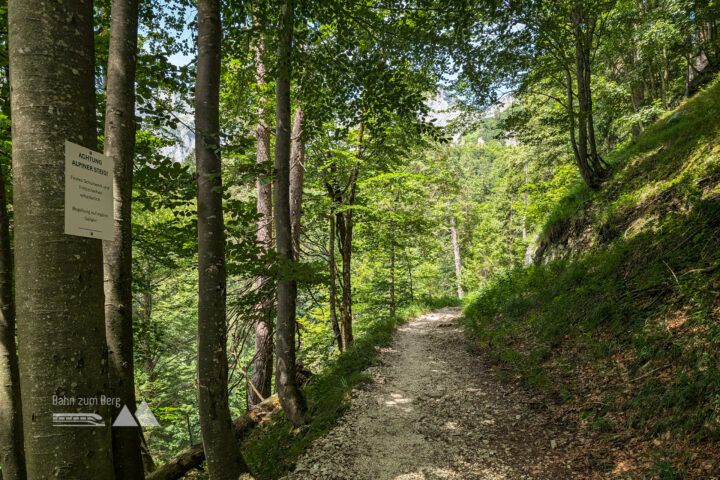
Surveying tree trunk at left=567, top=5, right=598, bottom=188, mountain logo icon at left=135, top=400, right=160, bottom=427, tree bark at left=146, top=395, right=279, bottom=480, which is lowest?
tree bark at left=146, top=395, right=279, bottom=480

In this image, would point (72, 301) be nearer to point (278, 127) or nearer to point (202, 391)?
point (202, 391)

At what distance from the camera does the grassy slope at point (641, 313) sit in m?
3.11

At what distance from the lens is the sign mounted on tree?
1.53m

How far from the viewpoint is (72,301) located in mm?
1478

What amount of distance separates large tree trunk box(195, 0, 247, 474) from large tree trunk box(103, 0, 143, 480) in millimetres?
537

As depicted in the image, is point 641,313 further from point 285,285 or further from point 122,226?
point 122,226

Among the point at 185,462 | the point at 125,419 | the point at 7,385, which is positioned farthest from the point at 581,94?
the point at 7,385

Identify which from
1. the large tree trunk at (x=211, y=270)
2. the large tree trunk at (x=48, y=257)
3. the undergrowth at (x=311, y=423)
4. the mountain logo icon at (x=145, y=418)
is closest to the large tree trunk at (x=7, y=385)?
the mountain logo icon at (x=145, y=418)

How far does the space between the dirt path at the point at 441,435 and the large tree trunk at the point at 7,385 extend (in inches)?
101

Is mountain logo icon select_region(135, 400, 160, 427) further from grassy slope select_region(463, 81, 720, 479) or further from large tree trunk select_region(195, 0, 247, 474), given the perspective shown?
grassy slope select_region(463, 81, 720, 479)

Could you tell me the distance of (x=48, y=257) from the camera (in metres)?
1.45

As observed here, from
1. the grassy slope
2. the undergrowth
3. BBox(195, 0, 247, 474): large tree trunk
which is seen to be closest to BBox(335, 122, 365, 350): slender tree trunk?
the undergrowth

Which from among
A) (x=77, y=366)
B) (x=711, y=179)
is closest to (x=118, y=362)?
(x=77, y=366)

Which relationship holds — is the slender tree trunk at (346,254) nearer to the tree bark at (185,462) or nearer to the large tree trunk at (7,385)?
the tree bark at (185,462)
